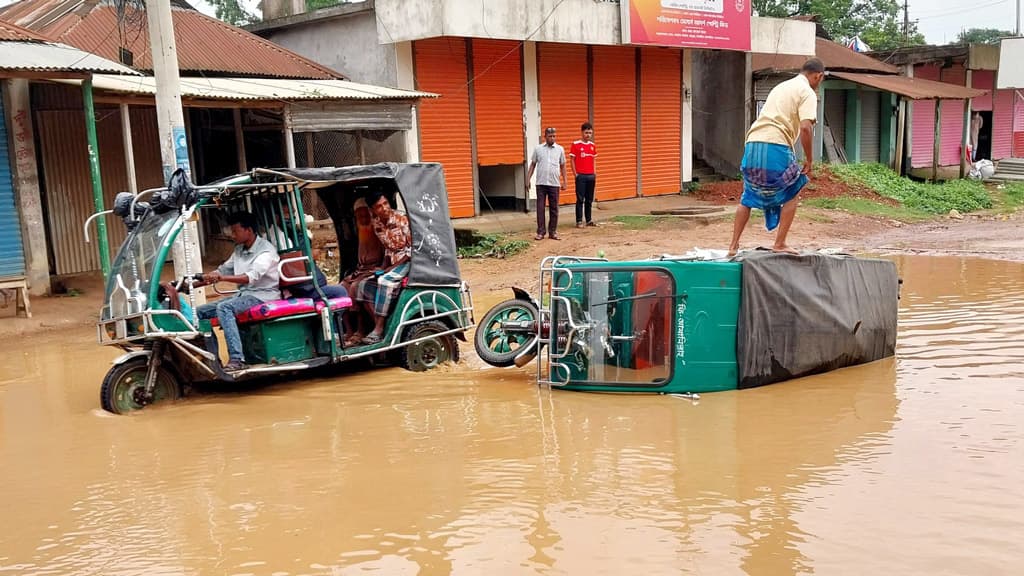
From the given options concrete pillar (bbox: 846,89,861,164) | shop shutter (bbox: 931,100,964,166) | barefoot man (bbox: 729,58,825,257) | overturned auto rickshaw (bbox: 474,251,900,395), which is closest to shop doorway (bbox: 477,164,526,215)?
barefoot man (bbox: 729,58,825,257)

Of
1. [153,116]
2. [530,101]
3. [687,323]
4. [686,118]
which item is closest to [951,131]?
[686,118]

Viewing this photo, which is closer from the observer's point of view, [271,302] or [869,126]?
[271,302]

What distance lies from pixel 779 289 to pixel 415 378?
3130 millimetres

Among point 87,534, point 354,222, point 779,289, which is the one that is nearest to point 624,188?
point 354,222

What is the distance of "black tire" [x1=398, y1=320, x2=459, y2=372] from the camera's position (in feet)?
27.6

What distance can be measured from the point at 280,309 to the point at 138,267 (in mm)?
1099

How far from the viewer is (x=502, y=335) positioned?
322 inches

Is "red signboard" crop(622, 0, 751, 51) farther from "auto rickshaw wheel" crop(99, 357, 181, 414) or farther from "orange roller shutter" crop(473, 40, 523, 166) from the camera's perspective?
"auto rickshaw wheel" crop(99, 357, 181, 414)

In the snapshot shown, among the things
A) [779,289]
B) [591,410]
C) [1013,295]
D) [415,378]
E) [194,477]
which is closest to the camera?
[194,477]

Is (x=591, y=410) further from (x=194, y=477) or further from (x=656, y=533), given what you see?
(x=194, y=477)

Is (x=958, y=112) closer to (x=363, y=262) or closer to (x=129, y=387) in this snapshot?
(x=363, y=262)

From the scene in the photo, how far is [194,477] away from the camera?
5656mm

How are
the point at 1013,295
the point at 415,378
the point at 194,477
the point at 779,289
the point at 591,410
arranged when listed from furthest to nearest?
1. the point at 1013,295
2. the point at 415,378
3. the point at 779,289
4. the point at 591,410
5. the point at 194,477

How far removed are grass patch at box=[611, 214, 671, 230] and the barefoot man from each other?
8.84 m
